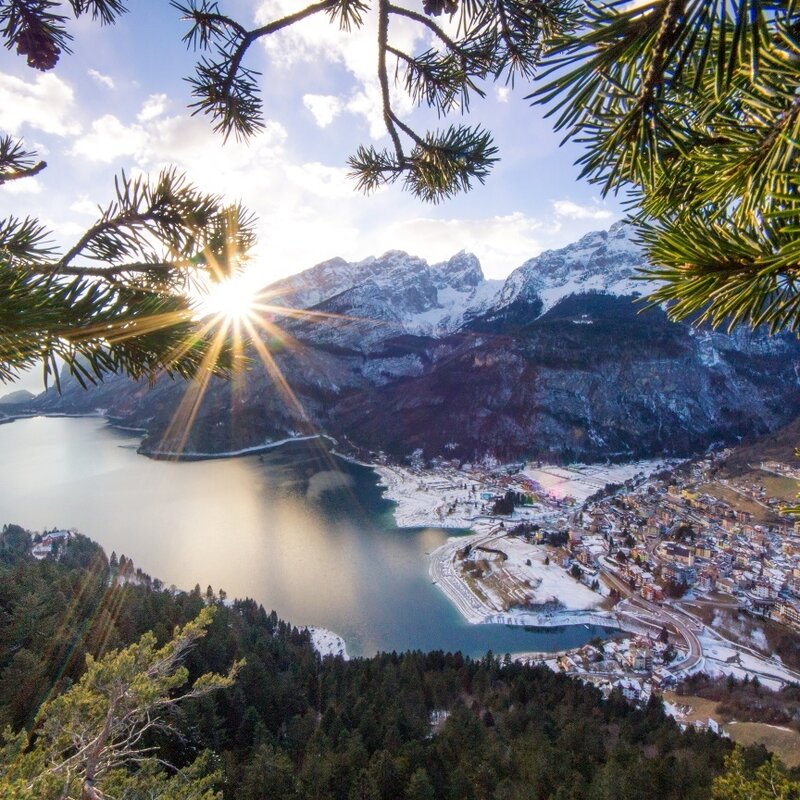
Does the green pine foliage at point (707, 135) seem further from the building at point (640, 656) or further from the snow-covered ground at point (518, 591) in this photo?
the snow-covered ground at point (518, 591)

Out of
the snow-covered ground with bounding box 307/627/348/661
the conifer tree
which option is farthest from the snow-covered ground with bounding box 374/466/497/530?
the conifer tree

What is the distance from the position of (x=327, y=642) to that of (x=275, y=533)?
1748 cm

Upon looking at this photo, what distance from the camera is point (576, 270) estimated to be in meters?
129

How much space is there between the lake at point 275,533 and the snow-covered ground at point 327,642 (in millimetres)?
574

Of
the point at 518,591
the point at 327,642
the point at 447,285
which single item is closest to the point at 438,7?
A: the point at 327,642

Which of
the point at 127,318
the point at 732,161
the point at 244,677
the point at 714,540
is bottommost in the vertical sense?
the point at 714,540

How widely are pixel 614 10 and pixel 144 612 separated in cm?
2074

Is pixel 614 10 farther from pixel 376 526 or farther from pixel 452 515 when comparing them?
pixel 452 515

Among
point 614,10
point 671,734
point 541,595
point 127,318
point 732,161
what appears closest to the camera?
point 614,10

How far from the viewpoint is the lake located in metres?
24.7

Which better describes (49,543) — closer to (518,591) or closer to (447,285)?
(518,591)

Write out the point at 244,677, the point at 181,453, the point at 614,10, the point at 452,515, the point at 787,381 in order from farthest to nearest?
the point at 787,381 < the point at 181,453 < the point at 452,515 < the point at 244,677 < the point at 614,10

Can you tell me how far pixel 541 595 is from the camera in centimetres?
2708

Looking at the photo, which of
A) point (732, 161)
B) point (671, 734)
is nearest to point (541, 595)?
point (671, 734)
